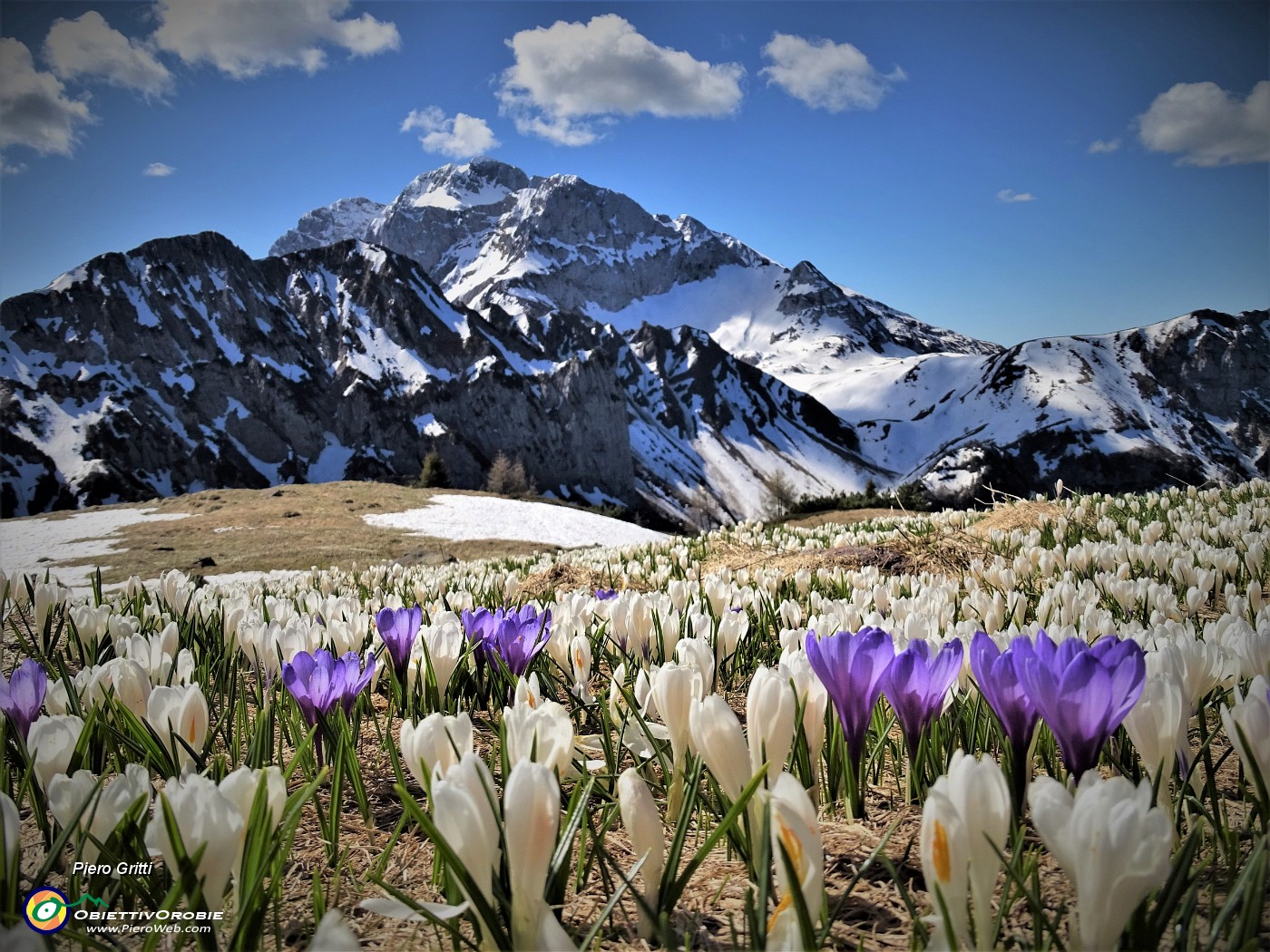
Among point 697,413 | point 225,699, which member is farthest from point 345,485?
point 697,413

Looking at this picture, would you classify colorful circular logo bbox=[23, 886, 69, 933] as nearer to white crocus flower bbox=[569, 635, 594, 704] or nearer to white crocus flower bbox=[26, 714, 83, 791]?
white crocus flower bbox=[26, 714, 83, 791]

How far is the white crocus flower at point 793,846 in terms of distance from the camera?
3.16 ft

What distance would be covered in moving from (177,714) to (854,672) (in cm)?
146

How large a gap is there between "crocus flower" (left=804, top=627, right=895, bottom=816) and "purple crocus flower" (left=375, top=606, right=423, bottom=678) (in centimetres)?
139

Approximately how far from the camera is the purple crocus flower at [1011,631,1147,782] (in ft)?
3.91

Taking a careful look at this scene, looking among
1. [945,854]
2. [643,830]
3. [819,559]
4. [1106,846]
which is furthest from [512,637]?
[819,559]

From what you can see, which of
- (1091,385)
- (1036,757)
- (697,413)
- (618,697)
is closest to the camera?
(1036,757)

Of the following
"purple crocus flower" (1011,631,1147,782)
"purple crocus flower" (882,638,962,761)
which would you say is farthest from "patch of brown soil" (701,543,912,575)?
"purple crocus flower" (1011,631,1147,782)

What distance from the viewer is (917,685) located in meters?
1.49

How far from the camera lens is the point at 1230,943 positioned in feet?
2.88

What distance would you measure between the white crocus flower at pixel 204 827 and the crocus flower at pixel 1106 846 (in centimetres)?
102

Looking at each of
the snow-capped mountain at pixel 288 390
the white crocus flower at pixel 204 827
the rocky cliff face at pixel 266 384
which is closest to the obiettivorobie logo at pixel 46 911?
the white crocus flower at pixel 204 827

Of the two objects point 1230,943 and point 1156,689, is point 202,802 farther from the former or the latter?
point 1156,689

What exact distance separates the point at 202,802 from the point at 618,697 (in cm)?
131
